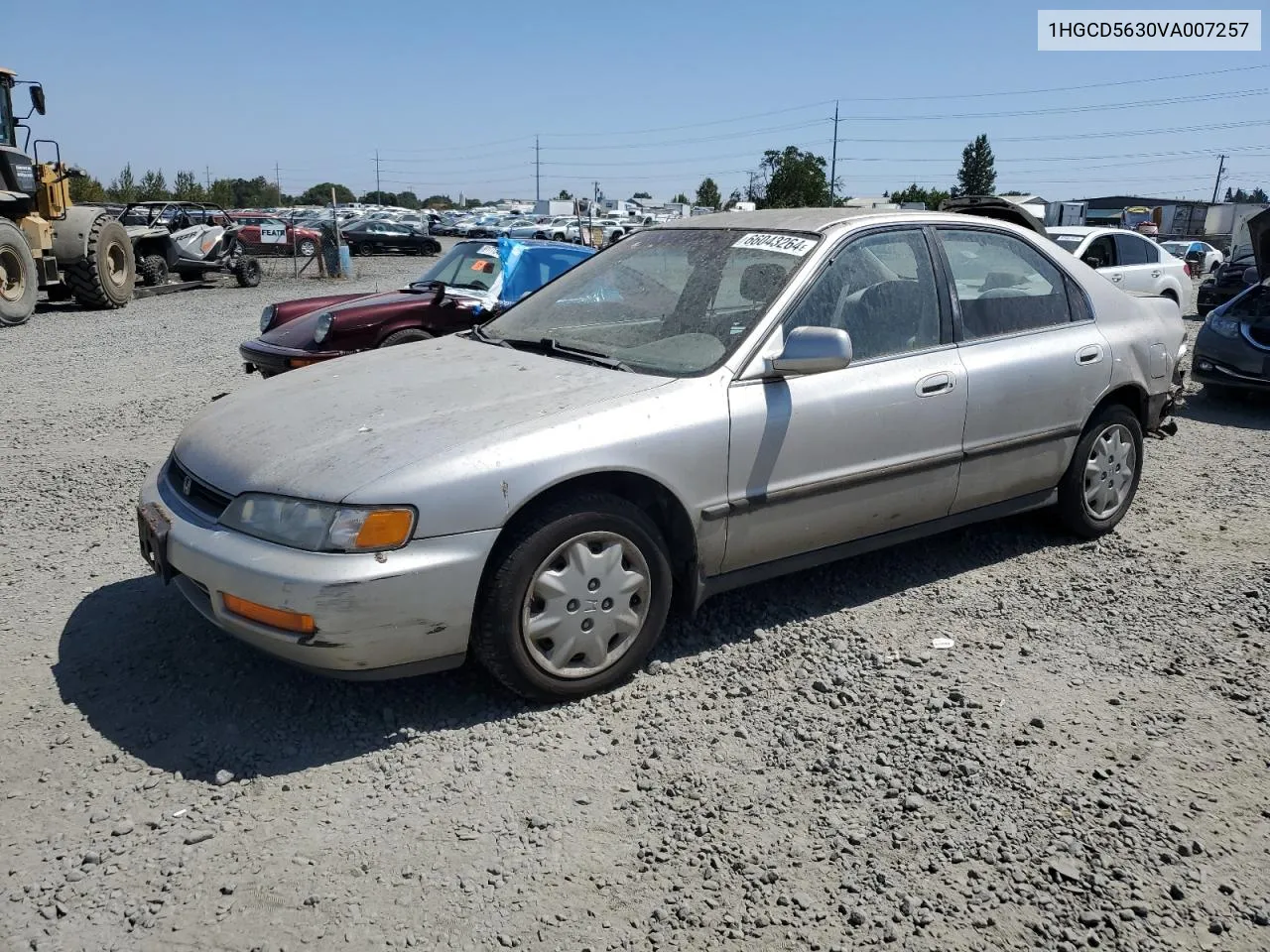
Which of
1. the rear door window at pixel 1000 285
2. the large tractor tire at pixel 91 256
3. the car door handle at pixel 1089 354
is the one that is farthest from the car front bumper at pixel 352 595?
the large tractor tire at pixel 91 256

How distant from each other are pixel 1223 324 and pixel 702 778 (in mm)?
8391

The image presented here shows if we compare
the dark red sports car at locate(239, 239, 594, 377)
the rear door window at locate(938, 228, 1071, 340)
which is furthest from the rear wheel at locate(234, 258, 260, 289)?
the rear door window at locate(938, 228, 1071, 340)

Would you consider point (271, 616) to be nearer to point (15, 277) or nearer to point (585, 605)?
point (585, 605)

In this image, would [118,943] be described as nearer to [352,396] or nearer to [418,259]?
[352,396]

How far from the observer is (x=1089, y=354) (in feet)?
15.5

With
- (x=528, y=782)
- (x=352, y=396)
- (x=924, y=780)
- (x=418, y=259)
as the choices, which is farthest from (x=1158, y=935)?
(x=418, y=259)

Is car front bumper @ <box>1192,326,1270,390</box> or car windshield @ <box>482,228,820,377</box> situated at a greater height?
car windshield @ <box>482,228,820,377</box>

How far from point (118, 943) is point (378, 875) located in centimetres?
59

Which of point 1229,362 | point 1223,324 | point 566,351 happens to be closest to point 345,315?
point 566,351

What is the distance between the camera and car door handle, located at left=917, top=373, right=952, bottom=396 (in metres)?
4.08

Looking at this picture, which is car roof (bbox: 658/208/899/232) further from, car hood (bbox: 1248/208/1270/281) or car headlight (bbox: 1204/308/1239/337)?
car hood (bbox: 1248/208/1270/281)

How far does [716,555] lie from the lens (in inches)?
145

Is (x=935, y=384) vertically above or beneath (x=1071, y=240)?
beneath

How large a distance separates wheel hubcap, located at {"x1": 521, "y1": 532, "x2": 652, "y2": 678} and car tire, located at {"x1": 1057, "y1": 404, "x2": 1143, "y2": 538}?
2.46 m
